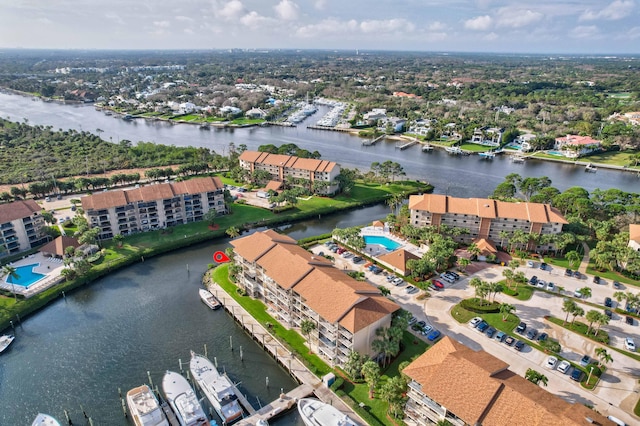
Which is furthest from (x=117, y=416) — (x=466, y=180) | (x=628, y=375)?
(x=466, y=180)

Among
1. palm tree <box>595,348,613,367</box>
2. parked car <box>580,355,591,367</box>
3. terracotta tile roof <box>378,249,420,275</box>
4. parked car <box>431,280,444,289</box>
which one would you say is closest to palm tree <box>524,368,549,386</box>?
parked car <box>580,355,591,367</box>

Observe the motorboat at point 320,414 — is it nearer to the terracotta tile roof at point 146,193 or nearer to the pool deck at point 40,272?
the pool deck at point 40,272

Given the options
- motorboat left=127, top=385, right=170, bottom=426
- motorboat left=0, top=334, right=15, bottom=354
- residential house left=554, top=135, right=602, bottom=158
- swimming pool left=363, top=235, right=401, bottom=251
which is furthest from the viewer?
residential house left=554, top=135, right=602, bottom=158

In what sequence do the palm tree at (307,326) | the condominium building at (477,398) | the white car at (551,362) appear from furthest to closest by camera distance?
the palm tree at (307,326) → the white car at (551,362) → the condominium building at (477,398)

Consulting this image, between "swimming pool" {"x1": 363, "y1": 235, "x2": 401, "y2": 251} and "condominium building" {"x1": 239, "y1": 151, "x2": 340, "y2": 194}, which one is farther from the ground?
"condominium building" {"x1": 239, "y1": 151, "x2": 340, "y2": 194}

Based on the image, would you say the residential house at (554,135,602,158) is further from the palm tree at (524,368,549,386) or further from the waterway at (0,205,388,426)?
the waterway at (0,205,388,426)

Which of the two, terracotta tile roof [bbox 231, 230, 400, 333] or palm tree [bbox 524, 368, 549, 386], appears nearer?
palm tree [bbox 524, 368, 549, 386]

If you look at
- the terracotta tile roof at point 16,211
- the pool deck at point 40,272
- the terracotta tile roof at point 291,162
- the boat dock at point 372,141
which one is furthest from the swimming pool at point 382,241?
the boat dock at point 372,141

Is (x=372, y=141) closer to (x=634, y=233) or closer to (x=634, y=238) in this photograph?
(x=634, y=233)
